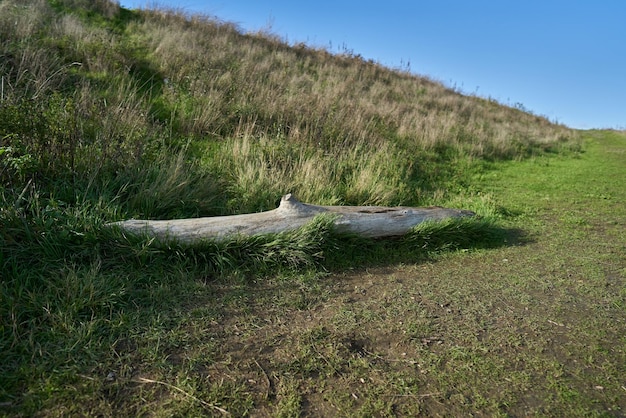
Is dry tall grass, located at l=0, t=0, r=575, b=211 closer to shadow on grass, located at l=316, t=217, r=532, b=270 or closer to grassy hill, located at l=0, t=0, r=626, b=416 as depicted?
grassy hill, located at l=0, t=0, r=626, b=416

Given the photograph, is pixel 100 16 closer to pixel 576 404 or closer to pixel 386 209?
pixel 386 209

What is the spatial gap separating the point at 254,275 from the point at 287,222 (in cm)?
76

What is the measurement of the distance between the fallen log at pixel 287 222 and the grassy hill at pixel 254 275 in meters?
0.13

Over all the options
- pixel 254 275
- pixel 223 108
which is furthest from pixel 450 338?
pixel 223 108

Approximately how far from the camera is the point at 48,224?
10.9 feet

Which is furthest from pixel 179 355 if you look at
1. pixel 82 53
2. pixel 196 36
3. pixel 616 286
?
pixel 196 36

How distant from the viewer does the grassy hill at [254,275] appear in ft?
7.75

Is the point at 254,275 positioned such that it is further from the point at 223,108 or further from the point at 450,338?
the point at 223,108

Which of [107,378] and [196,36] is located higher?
[196,36]

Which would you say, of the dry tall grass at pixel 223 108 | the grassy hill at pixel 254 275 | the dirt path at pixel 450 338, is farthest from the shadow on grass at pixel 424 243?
the dry tall grass at pixel 223 108

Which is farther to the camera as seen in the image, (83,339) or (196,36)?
(196,36)

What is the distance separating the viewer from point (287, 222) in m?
4.23

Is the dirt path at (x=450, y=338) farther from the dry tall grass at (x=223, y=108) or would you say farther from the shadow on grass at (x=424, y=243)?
the dry tall grass at (x=223, y=108)

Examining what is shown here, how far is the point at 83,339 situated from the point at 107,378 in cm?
39
